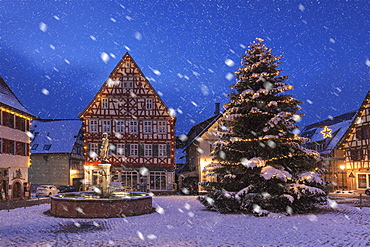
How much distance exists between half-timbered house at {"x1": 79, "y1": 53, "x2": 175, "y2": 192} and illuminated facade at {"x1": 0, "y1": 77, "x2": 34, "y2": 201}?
726 centimetres

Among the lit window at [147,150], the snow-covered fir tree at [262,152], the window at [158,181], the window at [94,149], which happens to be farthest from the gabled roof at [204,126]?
the snow-covered fir tree at [262,152]

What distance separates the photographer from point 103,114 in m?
42.5

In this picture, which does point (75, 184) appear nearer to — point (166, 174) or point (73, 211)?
point (166, 174)

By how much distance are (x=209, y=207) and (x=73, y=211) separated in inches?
279

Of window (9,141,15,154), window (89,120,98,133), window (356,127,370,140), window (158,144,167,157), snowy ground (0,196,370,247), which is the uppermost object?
window (89,120,98,133)

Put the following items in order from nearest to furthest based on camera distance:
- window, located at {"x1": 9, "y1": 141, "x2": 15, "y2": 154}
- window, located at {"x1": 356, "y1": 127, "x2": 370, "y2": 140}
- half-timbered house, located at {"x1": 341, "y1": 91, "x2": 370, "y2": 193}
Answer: window, located at {"x1": 9, "y1": 141, "x2": 15, "y2": 154} → half-timbered house, located at {"x1": 341, "y1": 91, "x2": 370, "y2": 193} → window, located at {"x1": 356, "y1": 127, "x2": 370, "y2": 140}

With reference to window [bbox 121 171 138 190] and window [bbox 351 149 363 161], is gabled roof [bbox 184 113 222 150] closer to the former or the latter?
window [bbox 121 171 138 190]

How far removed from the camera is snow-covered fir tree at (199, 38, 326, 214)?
1944 centimetres

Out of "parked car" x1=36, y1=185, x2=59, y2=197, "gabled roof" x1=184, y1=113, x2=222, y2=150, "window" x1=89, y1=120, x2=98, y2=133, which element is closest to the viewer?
"parked car" x1=36, y1=185, x2=59, y2=197

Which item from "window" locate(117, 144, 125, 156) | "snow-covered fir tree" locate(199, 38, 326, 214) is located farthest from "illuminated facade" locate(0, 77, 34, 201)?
"snow-covered fir tree" locate(199, 38, 326, 214)

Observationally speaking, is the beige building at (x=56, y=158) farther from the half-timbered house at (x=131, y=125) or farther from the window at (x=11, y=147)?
the window at (x=11, y=147)

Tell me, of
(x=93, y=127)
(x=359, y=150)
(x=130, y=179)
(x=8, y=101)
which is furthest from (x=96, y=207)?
(x=359, y=150)

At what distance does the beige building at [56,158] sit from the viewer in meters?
48.0

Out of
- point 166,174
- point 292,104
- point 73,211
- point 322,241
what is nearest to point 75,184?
point 166,174
